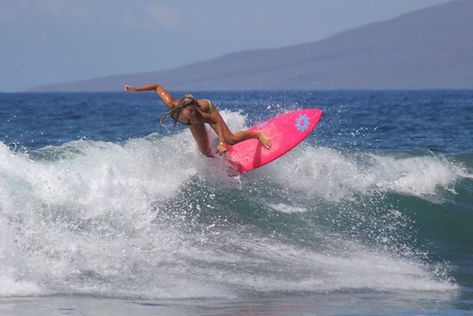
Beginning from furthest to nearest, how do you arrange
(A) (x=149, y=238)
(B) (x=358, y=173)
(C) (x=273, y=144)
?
(B) (x=358, y=173), (C) (x=273, y=144), (A) (x=149, y=238)

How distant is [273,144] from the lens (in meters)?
13.2

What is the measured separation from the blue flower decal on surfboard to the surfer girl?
533 millimetres

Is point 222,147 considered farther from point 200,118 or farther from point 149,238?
point 149,238

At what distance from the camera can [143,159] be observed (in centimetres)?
1323

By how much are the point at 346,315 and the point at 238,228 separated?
3.67 metres

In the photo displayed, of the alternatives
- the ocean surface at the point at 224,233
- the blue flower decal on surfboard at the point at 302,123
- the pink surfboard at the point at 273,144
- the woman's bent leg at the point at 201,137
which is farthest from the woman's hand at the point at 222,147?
the blue flower decal on surfboard at the point at 302,123

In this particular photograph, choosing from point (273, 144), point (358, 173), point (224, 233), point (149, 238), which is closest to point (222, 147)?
point (273, 144)

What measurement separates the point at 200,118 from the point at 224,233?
143 centimetres

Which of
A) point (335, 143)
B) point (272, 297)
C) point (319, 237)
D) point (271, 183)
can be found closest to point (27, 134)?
point (335, 143)

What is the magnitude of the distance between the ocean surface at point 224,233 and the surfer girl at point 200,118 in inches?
24.7

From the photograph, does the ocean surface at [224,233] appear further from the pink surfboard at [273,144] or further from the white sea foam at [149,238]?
the pink surfboard at [273,144]

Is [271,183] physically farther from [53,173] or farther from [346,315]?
[346,315]

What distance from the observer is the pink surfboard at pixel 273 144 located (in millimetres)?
13172

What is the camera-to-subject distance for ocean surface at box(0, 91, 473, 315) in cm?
923
